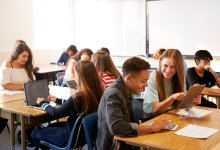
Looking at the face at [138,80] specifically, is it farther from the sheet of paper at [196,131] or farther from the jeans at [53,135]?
the jeans at [53,135]

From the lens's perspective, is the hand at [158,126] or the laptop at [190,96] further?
the laptop at [190,96]

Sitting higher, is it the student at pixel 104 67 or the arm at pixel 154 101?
the student at pixel 104 67

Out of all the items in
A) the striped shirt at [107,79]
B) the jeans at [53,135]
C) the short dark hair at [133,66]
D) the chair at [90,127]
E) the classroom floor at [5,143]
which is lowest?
the classroom floor at [5,143]

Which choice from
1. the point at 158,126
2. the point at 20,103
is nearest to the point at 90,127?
the point at 158,126

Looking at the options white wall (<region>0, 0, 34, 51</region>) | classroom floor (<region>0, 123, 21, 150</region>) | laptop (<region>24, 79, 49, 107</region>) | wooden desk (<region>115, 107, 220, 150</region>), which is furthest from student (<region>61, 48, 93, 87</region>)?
white wall (<region>0, 0, 34, 51</region>)

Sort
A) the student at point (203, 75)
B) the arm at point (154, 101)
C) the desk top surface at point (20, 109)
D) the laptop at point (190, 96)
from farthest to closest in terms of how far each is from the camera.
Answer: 1. the student at point (203, 75)
2. the desk top surface at point (20, 109)
3. the arm at point (154, 101)
4. the laptop at point (190, 96)

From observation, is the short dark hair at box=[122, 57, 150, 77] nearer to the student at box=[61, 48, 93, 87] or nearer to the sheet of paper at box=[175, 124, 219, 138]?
the sheet of paper at box=[175, 124, 219, 138]

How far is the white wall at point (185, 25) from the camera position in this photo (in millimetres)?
6074

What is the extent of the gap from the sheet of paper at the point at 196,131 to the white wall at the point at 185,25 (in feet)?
13.5

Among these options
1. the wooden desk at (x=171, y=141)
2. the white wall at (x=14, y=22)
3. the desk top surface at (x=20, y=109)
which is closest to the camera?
the wooden desk at (x=171, y=141)

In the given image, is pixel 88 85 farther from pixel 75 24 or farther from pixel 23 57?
pixel 75 24

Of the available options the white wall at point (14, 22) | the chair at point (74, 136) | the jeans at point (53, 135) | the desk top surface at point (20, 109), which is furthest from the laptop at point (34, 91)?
the white wall at point (14, 22)

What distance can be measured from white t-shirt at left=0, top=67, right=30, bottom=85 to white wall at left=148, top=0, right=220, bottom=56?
3.58m

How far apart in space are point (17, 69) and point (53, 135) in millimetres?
1420
